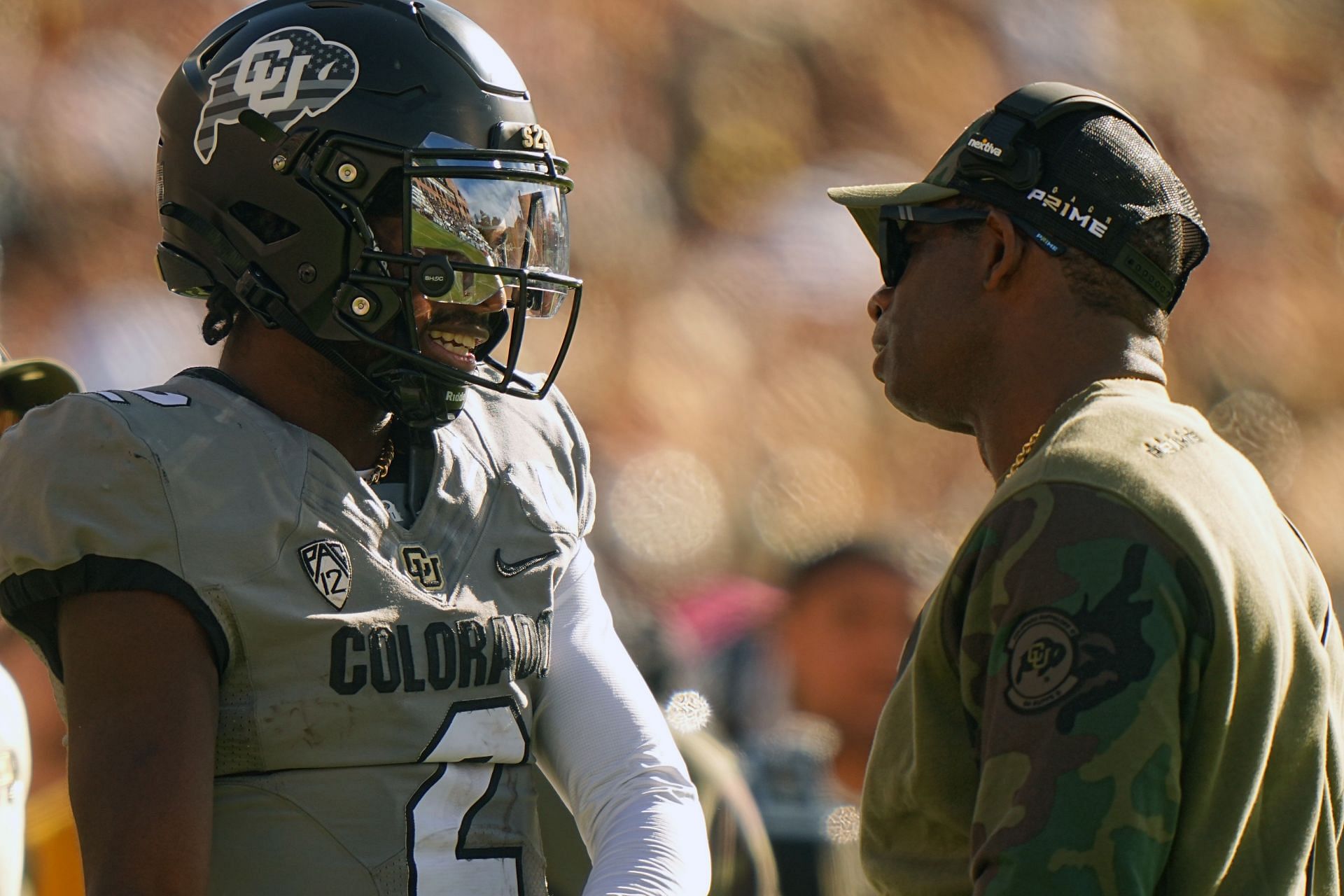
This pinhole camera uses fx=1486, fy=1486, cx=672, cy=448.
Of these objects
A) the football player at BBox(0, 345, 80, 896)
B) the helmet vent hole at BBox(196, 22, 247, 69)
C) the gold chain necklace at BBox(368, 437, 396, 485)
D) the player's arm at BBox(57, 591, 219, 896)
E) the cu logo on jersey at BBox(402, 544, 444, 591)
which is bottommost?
the football player at BBox(0, 345, 80, 896)

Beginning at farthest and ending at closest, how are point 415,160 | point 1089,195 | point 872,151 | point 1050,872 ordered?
1. point 872,151
2. point 415,160
3. point 1089,195
4. point 1050,872

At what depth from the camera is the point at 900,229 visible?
176cm

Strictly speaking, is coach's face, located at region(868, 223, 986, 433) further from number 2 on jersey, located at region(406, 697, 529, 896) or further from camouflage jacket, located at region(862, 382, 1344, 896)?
number 2 on jersey, located at region(406, 697, 529, 896)

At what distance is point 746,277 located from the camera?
18.9ft

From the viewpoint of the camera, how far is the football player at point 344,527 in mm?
1400

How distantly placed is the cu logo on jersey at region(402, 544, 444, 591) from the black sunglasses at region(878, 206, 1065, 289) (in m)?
0.62

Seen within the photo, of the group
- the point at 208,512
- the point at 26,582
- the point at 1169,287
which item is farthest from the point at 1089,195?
the point at 26,582

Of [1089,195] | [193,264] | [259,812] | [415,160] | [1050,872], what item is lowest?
[259,812]

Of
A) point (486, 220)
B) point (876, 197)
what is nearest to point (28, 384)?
point (486, 220)

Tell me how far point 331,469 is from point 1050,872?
841mm

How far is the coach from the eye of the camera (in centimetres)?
128

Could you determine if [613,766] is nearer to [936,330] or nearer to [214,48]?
[936,330]

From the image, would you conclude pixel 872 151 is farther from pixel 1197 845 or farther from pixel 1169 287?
pixel 1197 845

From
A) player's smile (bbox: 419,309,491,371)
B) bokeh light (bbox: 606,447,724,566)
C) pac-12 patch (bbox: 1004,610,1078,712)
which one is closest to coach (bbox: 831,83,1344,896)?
pac-12 patch (bbox: 1004,610,1078,712)
